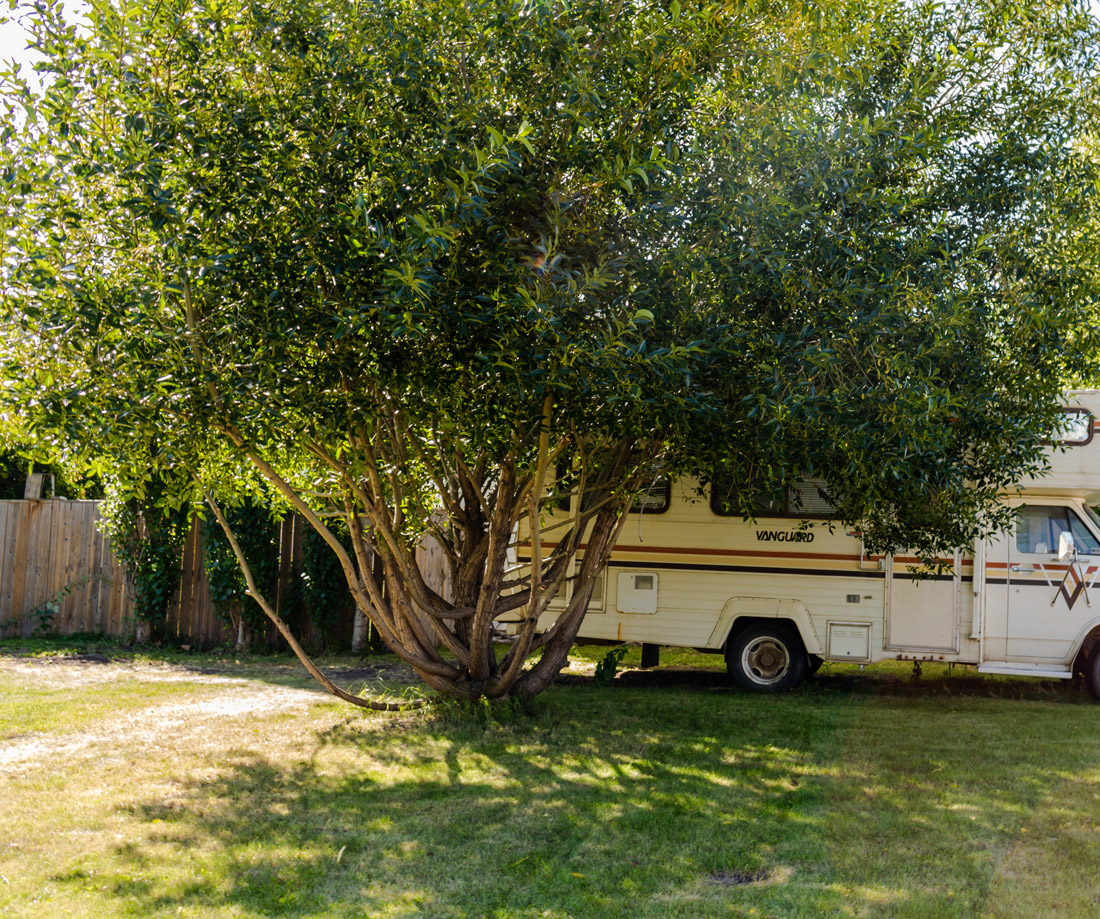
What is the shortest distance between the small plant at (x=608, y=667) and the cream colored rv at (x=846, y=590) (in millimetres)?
419

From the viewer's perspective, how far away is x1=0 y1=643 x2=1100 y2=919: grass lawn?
14.2ft

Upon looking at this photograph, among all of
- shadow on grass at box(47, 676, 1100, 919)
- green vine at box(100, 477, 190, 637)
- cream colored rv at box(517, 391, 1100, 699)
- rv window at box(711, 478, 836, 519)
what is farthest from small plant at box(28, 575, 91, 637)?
rv window at box(711, 478, 836, 519)

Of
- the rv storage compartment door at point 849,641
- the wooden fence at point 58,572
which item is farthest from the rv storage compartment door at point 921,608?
the wooden fence at point 58,572

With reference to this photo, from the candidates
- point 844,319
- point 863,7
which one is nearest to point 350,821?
point 844,319

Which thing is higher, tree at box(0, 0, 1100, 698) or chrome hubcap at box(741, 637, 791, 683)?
tree at box(0, 0, 1100, 698)

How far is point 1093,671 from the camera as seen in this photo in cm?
918

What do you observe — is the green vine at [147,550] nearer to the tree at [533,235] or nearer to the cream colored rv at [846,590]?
the cream colored rv at [846,590]

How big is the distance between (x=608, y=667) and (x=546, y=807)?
455cm

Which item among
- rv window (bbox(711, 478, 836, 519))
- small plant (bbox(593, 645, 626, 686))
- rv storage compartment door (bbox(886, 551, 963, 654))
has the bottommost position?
small plant (bbox(593, 645, 626, 686))

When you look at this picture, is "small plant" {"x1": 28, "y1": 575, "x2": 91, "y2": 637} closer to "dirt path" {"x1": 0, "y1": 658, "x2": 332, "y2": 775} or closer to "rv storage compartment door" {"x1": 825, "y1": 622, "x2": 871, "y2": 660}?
"dirt path" {"x1": 0, "y1": 658, "x2": 332, "y2": 775}

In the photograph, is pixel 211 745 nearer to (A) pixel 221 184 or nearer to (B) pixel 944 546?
(A) pixel 221 184

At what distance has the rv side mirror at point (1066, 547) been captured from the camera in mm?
9016

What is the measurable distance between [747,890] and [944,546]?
13.8ft

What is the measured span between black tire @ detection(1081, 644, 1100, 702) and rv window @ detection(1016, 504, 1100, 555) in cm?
93
